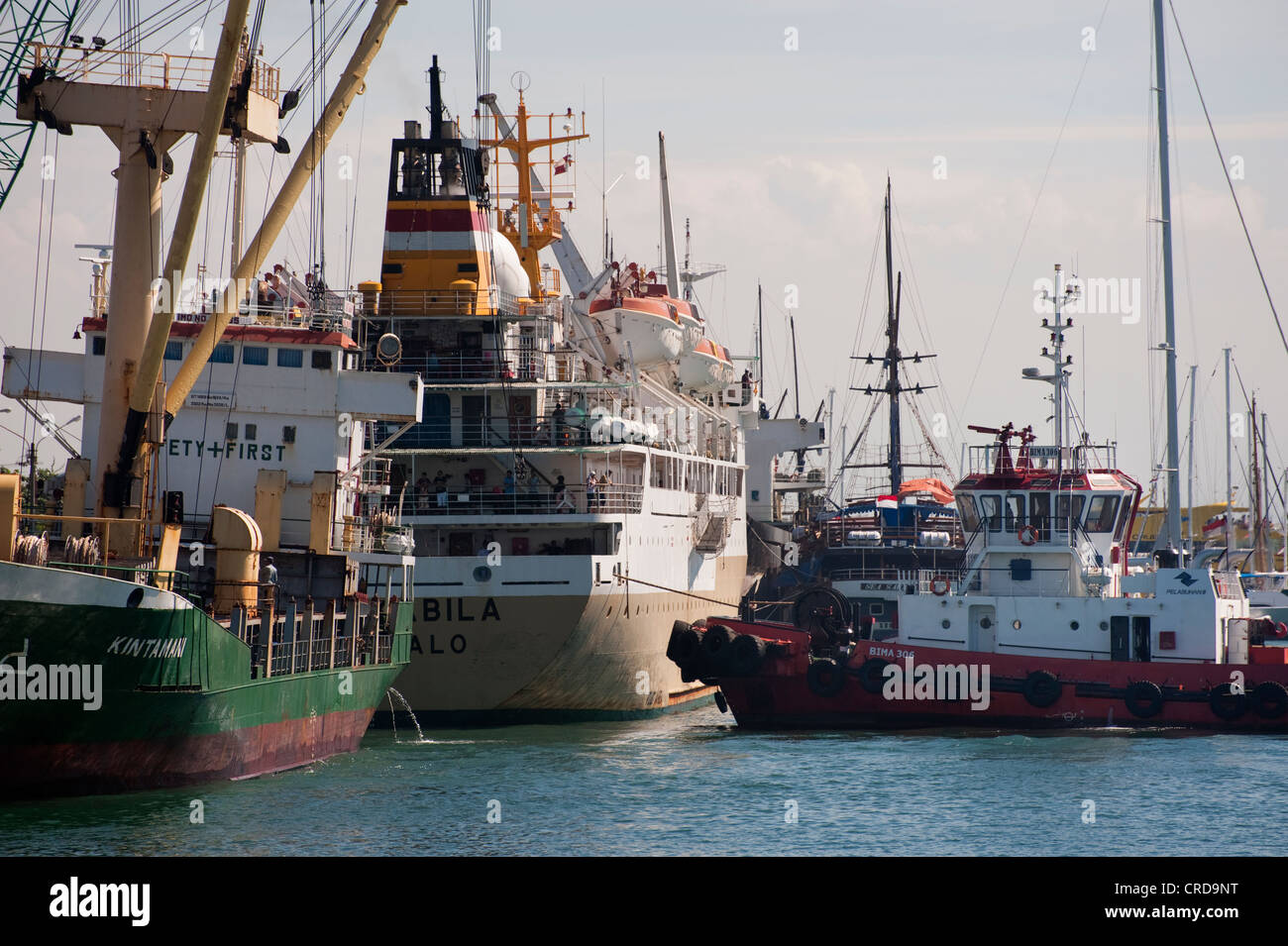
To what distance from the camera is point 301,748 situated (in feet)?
94.2

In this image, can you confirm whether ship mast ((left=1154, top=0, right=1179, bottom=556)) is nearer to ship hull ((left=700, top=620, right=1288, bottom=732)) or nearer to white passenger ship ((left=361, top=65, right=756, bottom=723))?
ship hull ((left=700, top=620, right=1288, bottom=732))

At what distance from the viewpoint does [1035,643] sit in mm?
36156

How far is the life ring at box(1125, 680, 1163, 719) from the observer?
113 ft

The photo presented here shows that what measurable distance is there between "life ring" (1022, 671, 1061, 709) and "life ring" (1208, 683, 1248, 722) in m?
3.40

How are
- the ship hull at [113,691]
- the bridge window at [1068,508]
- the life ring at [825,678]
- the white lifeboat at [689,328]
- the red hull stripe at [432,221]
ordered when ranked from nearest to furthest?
the ship hull at [113,691]
the life ring at [825,678]
the bridge window at [1068,508]
the red hull stripe at [432,221]
the white lifeboat at [689,328]

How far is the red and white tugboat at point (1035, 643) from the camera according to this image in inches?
1368

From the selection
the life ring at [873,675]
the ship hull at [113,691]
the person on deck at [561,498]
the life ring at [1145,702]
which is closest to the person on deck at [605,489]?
the person on deck at [561,498]

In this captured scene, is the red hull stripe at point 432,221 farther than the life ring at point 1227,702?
Yes

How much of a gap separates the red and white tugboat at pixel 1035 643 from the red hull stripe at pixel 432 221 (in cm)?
1296

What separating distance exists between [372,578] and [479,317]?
29.4ft

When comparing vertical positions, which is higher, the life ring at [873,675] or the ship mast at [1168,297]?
the ship mast at [1168,297]

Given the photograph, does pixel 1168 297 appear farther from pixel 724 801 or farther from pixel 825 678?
pixel 724 801

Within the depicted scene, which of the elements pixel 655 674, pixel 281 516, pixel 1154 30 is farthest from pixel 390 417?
pixel 1154 30

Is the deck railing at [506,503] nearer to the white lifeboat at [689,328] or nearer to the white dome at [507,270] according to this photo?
the white dome at [507,270]
